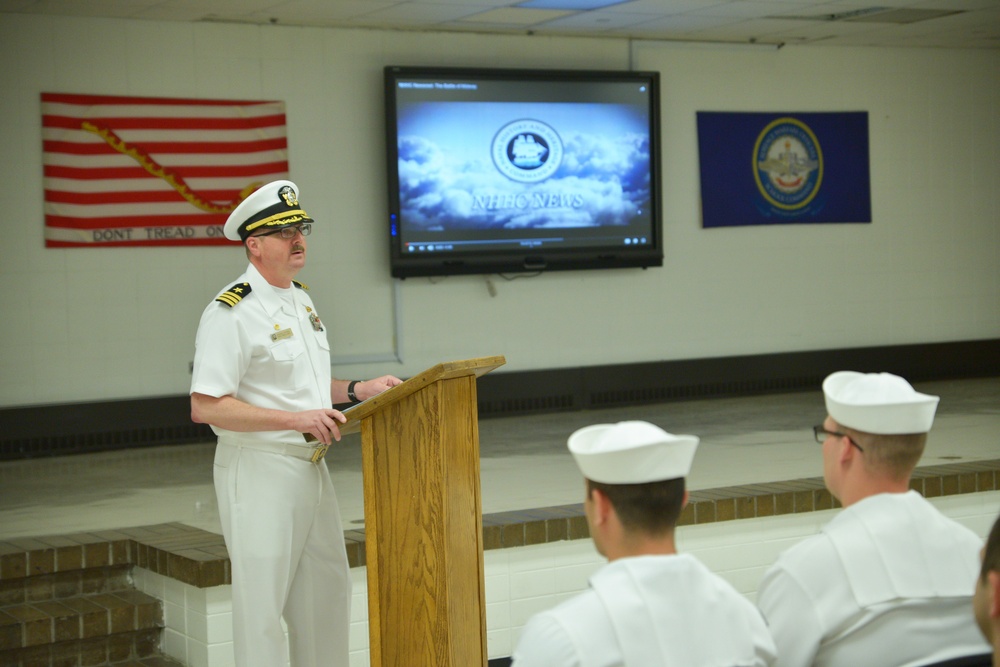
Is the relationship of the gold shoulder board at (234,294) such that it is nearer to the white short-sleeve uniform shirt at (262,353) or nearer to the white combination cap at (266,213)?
the white short-sleeve uniform shirt at (262,353)

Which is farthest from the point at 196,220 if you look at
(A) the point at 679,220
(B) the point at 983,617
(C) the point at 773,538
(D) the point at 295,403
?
(B) the point at 983,617

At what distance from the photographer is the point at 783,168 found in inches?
409

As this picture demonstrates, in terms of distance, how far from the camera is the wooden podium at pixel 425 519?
3.11m

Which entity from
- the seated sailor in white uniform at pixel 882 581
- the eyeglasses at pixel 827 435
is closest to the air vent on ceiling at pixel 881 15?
the eyeglasses at pixel 827 435

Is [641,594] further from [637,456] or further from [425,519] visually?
[425,519]

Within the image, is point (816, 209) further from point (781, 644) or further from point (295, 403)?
point (781, 644)

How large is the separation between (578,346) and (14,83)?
4393 millimetres

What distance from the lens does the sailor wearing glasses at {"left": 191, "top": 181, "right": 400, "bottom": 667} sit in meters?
3.28

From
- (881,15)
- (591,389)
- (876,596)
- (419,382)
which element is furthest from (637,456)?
(881,15)

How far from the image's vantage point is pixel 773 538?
547 centimetres

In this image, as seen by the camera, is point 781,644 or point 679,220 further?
point 679,220

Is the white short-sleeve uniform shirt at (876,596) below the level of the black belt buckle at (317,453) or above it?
below

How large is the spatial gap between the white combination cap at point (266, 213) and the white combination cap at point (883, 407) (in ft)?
5.21

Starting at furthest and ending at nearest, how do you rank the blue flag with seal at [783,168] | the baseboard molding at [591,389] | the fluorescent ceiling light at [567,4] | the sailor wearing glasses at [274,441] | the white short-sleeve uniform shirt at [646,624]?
the blue flag with seal at [783,168]
the fluorescent ceiling light at [567,4]
the baseboard molding at [591,389]
the sailor wearing glasses at [274,441]
the white short-sleeve uniform shirt at [646,624]
